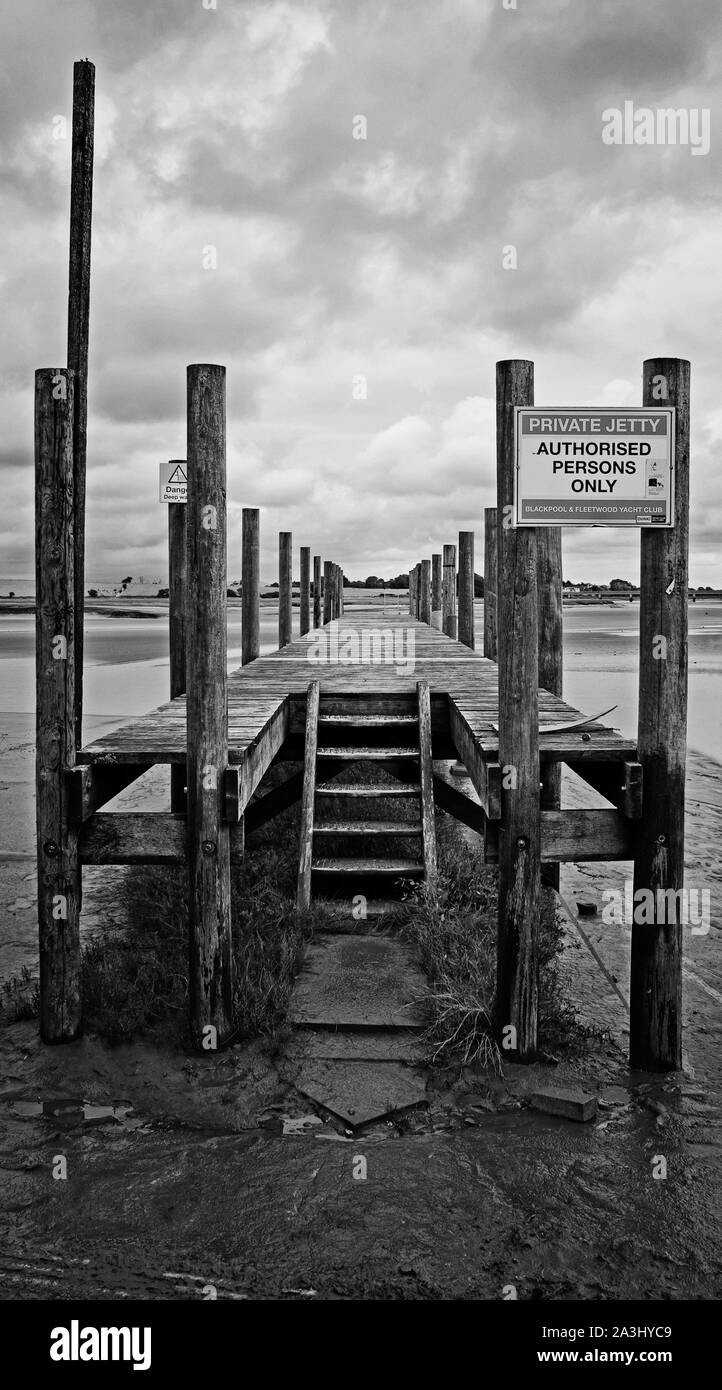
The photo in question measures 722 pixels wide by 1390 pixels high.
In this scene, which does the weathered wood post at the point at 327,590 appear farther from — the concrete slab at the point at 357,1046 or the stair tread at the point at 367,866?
the concrete slab at the point at 357,1046

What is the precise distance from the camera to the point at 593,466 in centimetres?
446

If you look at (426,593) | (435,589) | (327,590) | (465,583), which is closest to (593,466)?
(465,583)

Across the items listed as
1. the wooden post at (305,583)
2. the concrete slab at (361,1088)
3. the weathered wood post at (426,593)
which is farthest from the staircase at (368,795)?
the weathered wood post at (426,593)

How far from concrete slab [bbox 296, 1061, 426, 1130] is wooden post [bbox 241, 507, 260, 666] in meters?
8.58

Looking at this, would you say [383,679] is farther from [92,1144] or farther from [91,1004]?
[92,1144]

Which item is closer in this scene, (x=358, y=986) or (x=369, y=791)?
(x=358, y=986)

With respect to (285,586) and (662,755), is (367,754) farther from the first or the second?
(285,586)

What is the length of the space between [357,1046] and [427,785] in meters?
2.29

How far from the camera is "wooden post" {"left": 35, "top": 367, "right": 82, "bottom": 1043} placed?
4.71 m

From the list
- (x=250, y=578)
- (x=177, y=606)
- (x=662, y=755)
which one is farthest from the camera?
(x=250, y=578)

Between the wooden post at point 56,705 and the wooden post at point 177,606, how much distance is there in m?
3.10

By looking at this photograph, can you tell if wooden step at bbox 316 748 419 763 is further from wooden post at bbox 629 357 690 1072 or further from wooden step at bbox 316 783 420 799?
wooden post at bbox 629 357 690 1072

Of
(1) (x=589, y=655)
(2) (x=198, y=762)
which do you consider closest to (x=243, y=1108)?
(2) (x=198, y=762)
